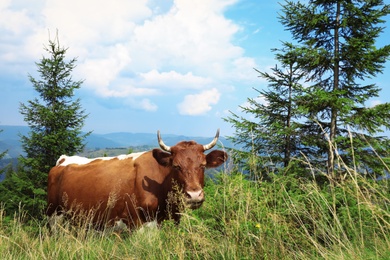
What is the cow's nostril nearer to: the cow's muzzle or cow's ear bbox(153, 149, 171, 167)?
the cow's muzzle

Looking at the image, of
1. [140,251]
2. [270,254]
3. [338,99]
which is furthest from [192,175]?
[338,99]

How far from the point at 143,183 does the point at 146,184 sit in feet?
0.20

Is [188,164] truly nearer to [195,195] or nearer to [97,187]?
[195,195]

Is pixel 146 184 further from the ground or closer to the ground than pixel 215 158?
closer to the ground

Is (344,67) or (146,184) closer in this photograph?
(146,184)

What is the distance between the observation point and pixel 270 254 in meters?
3.56

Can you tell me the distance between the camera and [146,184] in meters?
6.81

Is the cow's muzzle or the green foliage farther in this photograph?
the green foliage

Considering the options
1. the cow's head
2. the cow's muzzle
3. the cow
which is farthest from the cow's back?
the cow's muzzle

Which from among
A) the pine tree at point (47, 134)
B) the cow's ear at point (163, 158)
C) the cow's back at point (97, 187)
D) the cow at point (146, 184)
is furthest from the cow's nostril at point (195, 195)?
the pine tree at point (47, 134)

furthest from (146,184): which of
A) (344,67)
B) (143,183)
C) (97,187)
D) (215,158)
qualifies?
(344,67)

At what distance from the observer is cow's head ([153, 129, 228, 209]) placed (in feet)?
19.3

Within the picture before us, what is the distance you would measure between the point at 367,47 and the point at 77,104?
47.1ft

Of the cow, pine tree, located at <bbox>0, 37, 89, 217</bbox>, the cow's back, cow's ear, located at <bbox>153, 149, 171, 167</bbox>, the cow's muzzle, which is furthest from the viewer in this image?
pine tree, located at <bbox>0, 37, 89, 217</bbox>
